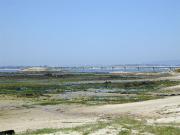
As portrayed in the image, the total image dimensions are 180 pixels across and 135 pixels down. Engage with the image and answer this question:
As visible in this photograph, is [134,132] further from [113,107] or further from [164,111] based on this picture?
[113,107]

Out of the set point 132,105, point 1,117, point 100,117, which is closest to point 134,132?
point 100,117

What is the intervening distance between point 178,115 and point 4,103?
1790 centimetres

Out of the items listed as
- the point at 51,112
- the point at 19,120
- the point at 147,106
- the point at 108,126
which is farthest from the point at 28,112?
the point at 108,126

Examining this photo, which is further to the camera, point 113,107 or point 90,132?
point 113,107

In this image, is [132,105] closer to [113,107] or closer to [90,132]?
[113,107]

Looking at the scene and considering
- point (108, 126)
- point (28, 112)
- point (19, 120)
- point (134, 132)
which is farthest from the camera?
point (28, 112)

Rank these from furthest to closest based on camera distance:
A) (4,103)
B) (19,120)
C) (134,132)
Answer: (4,103) < (19,120) < (134,132)

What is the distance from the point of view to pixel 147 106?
103ft

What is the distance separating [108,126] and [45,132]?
8.93ft

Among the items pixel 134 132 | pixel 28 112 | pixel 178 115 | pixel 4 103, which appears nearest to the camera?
pixel 134 132

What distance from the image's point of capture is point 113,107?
107 feet

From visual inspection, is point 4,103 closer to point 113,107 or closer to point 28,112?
point 28,112

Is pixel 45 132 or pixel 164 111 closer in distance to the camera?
pixel 45 132

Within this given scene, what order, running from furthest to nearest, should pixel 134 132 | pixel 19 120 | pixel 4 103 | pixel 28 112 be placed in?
1. pixel 4 103
2. pixel 28 112
3. pixel 19 120
4. pixel 134 132
